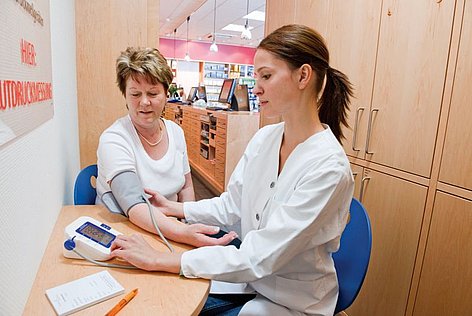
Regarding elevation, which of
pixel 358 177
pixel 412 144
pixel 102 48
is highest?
pixel 102 48

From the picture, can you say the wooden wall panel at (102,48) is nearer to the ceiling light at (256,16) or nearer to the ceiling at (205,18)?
the ceiling at (205,18)

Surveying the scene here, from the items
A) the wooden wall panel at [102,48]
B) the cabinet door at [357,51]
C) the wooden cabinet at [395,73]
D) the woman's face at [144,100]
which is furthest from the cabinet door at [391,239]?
the wooden wall panel at [102,48]

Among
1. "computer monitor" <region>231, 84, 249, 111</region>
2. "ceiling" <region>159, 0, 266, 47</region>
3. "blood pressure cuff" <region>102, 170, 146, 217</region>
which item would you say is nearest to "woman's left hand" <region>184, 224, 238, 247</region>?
"blood pressure cuff" <region>102, 170, 146, 217</region>

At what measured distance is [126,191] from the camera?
117 cm

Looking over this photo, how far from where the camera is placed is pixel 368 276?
70.6 inches

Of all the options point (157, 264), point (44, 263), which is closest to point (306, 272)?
point (157, 264)

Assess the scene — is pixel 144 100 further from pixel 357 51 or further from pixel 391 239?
pixel 391 239

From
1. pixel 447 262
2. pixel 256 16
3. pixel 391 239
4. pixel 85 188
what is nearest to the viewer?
pixel 447 262

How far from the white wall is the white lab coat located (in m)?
0.38

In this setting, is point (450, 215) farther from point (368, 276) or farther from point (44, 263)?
point (44, 263)

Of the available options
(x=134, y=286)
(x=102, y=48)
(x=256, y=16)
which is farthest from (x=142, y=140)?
(x=256, y=16)

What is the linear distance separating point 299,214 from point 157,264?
40 centimetres

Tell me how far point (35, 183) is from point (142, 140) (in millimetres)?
566

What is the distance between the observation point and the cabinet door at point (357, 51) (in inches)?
68.5
